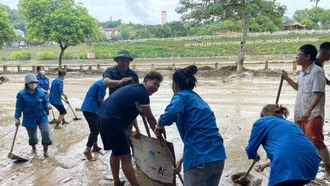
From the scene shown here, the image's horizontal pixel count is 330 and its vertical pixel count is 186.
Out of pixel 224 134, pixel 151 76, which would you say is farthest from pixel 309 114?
pixel 224 134

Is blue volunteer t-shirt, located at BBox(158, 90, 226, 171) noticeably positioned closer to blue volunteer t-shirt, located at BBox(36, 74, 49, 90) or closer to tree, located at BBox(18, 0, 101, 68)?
blue volunteer t-shirt, located at BBox(36, 74, 49, 90)

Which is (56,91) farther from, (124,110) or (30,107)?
(124,110)

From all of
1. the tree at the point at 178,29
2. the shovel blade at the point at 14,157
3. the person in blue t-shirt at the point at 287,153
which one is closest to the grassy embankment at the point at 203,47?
the tree at the point at 178,29

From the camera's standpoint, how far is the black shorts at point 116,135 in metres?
3.53

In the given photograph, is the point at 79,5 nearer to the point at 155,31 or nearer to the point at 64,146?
the point at 64,146

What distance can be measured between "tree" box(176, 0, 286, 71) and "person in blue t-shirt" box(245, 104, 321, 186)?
47.8ft

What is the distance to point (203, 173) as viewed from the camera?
8.74ft

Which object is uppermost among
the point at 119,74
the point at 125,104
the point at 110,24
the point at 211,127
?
the point at 110,24

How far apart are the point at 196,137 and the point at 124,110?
1.14 metres

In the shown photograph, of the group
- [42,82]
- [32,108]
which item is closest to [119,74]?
[32,108]

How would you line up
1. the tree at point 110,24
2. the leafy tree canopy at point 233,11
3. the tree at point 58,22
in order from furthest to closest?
1. the tree at point 110,24
2. the tree at point 58,22
3. the leafy tree canopy at point 233,11

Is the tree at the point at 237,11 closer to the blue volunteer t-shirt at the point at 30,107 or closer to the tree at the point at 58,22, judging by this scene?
the tree at the point at 58,22

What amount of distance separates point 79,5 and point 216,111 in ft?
69.2

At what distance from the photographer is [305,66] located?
3941mm
